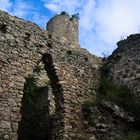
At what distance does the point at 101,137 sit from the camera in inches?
410

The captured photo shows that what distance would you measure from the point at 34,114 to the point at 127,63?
384 cm

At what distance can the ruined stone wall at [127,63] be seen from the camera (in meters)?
12.1

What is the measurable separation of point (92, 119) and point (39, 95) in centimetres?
341

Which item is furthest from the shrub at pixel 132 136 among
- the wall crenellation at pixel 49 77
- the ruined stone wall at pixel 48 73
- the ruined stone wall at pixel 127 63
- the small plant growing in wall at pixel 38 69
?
the small plant growing in wall at pixel 38 69

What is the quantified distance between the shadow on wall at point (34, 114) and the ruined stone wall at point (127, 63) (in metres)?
2.66

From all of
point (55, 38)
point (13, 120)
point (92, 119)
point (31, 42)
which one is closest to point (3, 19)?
point (31, 42)

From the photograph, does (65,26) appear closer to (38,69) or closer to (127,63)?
(38,69)

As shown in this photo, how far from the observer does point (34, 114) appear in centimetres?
1338

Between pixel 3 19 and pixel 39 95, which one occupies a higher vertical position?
pixel 3 19

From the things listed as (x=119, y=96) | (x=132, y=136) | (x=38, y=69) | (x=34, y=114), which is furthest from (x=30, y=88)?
(x=132, y=136)

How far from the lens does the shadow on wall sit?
12.8 meters

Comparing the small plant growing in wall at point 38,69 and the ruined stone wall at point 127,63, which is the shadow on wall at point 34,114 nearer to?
the small plant growing in wall at point 38,69

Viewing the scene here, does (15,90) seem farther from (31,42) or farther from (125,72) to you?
(125,72)

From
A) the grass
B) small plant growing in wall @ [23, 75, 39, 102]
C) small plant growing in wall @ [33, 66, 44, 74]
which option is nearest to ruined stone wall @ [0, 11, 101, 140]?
the grass
